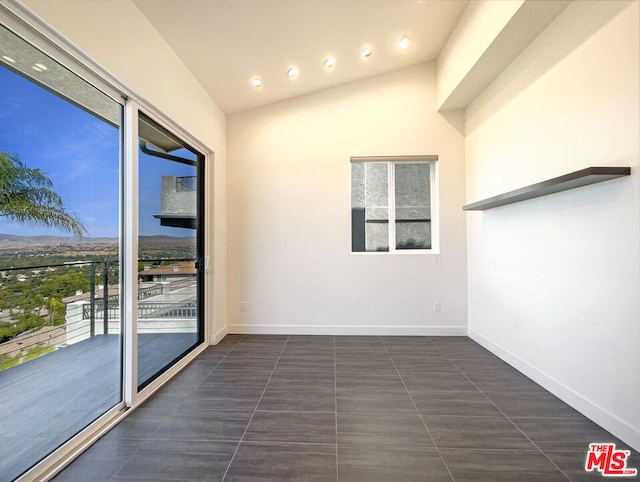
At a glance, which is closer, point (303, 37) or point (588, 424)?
point (588, 424)

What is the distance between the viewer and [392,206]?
380cm

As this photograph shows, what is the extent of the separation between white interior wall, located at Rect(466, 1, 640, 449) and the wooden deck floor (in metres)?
3.29

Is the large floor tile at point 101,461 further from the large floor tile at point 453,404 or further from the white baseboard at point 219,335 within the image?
the large floor tile at point 453,404

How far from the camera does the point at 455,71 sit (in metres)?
3.08

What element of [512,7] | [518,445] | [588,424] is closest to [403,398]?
[518,445]

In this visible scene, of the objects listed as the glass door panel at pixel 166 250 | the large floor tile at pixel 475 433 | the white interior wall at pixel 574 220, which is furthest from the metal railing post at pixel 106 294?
the white interior wall at pixel 574 220

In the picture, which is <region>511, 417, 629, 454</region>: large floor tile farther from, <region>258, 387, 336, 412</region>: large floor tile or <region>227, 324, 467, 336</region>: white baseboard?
<region>227, 324, 467, 336</region>: white baseboard

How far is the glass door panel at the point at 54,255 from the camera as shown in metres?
1.39

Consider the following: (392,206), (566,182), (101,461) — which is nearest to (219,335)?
(101,461)

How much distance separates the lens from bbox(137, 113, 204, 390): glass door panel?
7.64ft

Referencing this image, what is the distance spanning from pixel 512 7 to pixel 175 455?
376cm

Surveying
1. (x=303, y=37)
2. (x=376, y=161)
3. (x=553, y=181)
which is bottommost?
(x=553, y=181)

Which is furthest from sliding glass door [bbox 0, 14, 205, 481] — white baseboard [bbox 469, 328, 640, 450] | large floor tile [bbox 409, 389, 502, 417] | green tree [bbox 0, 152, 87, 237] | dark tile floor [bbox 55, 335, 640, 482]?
white baseboard [bbox 469, 328, 640, 450]

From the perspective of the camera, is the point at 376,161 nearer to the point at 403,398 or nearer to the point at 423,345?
the point at 423,345
